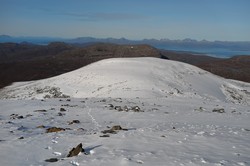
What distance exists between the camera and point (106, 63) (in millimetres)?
53250

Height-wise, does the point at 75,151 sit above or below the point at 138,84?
above

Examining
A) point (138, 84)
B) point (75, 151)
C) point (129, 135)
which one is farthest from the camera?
point (138, 84)

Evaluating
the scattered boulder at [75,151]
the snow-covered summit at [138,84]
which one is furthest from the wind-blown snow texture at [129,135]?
the snow-covered summit at [138,84]

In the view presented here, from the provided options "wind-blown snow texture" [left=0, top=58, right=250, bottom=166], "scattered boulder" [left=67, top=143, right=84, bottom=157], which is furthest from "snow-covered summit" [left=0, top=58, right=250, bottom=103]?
"scattered boulder" [left=67, top=143, right=84, bottom=157]

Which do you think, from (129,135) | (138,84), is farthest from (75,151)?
(138,84)

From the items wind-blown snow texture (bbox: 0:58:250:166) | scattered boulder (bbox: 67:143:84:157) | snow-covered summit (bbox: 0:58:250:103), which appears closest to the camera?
wind-blown snow texture (bbox: 0:58:250:166)

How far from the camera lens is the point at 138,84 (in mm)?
Result: 38188

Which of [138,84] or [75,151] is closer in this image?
[75,151]

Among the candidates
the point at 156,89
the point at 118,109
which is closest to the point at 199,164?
the point at 118,109

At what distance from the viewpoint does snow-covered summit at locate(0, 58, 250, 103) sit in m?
36.5

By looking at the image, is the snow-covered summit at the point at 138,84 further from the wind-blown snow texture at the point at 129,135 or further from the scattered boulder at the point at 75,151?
the scattered boulder at the point at 75,151

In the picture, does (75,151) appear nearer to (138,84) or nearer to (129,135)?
(129,135)

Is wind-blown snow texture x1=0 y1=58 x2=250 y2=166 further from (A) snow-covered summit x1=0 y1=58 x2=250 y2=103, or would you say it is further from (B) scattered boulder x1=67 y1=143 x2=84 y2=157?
(A) snow-covered summit x1=0 y1=58 x2=250 y2=103

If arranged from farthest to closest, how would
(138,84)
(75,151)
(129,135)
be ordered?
(138,84) < (129,135) < (75,151)
